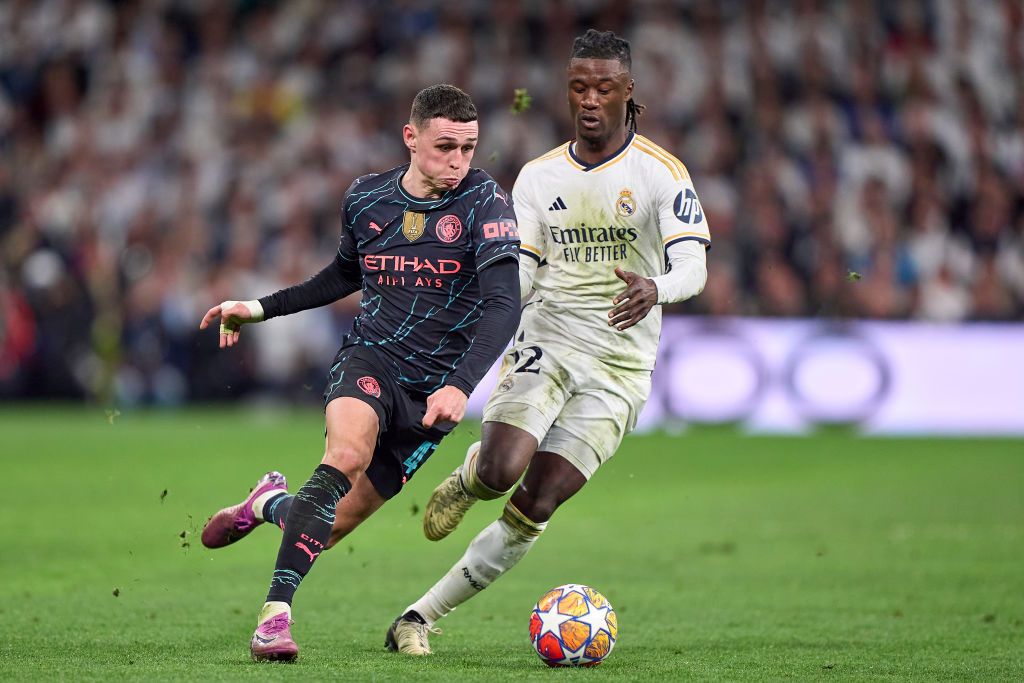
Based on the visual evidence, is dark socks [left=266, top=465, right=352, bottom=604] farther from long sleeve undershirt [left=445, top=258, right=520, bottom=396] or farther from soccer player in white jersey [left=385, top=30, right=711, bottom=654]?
soccer player in white jersey [left=385, top=30, right=711, bottom=654]

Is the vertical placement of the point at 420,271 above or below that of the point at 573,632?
above

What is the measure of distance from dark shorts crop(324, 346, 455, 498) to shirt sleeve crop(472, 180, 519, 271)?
650 millimetres

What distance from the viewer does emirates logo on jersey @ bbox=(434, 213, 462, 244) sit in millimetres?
6531

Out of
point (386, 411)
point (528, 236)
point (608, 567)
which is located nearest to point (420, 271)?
point (386, 411)

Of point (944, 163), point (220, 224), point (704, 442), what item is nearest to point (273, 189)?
point (220, 224)

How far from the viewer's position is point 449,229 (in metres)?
6.54

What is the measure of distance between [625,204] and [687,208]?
316 millimetres

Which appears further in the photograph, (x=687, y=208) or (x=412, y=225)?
(x=687, y=208)

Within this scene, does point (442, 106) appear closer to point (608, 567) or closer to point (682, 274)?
point (682, 274)

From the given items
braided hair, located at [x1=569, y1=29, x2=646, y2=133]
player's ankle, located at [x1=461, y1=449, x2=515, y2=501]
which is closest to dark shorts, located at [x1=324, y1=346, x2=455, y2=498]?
player's ankle, located at [x1=461, y1=449, x2=515, y2=501]

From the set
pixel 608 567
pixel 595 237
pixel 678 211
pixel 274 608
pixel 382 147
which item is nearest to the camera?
pixel 274 608

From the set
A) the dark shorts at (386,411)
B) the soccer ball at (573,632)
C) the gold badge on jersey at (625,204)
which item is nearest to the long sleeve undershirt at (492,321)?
the dark shorts at (386,411)

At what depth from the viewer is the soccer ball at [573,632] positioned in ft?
20.5

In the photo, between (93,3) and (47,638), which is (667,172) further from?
(93,3)
